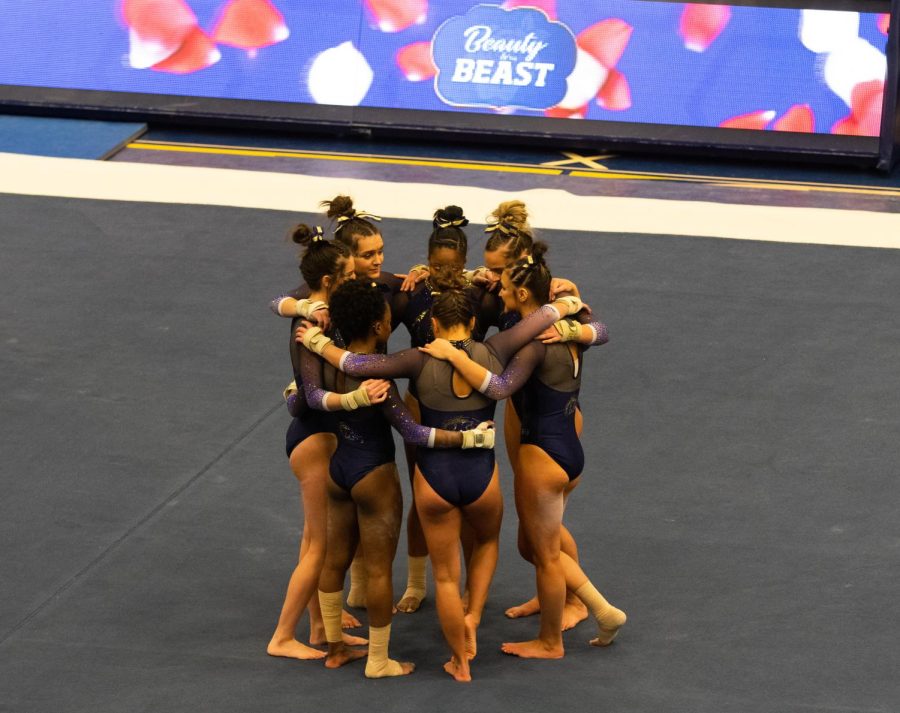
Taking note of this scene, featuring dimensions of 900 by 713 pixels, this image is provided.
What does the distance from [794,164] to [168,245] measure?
6043 mm

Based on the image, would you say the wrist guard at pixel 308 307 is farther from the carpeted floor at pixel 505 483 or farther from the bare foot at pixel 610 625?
the bare foot at pixel 610 625

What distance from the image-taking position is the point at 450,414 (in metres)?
6.75

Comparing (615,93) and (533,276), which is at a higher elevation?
(615,93)

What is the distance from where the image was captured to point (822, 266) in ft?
39.7

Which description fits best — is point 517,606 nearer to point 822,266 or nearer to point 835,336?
point 835,336

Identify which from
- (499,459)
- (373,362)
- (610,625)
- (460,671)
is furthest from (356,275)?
(499,459)

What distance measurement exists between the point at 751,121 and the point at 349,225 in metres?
8.42

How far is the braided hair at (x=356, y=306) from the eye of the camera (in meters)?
6.66

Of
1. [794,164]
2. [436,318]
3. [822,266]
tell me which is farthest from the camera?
[794,164]

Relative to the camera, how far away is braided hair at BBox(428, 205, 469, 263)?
7.28 metres

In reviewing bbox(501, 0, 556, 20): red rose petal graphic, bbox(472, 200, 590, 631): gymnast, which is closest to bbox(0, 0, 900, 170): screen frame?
bbox(501, 0, 556, 20): red rose petal graphic

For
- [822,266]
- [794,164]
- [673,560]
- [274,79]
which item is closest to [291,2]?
[274,79]

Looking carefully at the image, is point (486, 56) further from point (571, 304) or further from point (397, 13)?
point (571, 304)

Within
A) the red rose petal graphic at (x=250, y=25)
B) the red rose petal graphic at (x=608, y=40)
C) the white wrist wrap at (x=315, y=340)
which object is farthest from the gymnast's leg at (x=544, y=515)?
the red rose petal graphic at (x=250, y=25)
